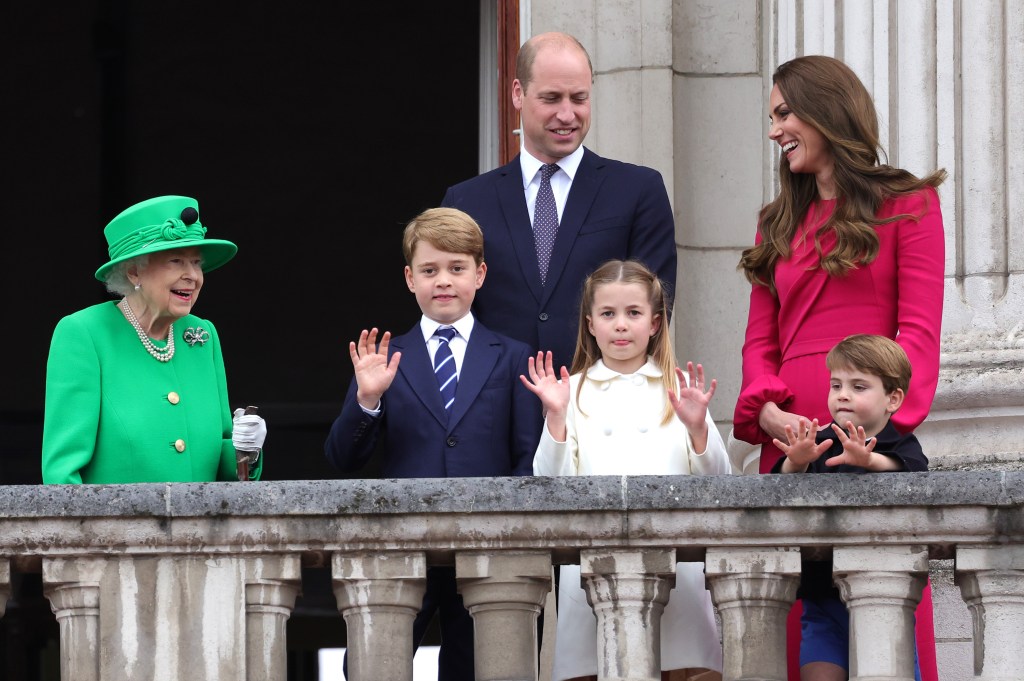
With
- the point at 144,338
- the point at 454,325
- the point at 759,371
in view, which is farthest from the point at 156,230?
the point at 759,371

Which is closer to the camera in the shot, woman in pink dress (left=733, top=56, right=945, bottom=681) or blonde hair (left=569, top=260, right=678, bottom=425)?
woman in pink dress (left=733, top=56, right=945, bottom=681)

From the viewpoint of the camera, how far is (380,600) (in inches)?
176

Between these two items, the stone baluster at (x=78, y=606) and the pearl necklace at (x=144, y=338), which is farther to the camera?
the pearl necklace at (x=144, y=338)

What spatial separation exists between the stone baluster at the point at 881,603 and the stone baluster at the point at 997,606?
0.35 feet

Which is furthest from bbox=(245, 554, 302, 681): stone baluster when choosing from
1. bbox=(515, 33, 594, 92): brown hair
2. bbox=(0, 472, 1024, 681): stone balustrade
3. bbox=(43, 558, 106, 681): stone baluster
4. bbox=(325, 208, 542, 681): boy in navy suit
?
bbox=(515, 33, 594, 92): brown hair

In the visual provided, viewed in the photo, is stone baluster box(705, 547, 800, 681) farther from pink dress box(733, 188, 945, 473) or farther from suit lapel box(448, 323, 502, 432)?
suit lapel box(448, 323, 502, 432)

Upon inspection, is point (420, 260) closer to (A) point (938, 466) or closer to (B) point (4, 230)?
(A) point (938, 466)

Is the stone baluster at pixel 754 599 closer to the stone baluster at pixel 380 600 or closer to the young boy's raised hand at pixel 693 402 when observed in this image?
the young boy's raised hand at pixel 693 402

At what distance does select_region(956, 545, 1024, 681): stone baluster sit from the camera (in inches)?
172

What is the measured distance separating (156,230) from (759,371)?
1456mm

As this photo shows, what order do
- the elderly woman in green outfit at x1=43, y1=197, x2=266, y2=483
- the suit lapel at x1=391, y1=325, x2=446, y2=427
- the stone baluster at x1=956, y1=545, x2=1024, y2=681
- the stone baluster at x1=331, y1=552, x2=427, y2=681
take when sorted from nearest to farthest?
the stone baluster at x1=956, y1=545, x2=1024, y2=681, the stone baluster at x1=331, y1=552, x2=427, y2=681, the elderly woman in green outfit at x1=43, y1=197, x2=266, y2=483, the suit lapel at x1=391, y1=325, x2=446, y2=427

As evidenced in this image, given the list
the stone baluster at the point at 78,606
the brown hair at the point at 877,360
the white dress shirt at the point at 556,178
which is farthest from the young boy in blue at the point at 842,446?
the stone baluster at the point at 78,606

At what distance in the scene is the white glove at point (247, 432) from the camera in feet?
16.8

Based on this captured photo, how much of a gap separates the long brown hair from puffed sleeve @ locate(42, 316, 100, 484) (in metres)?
1.57
